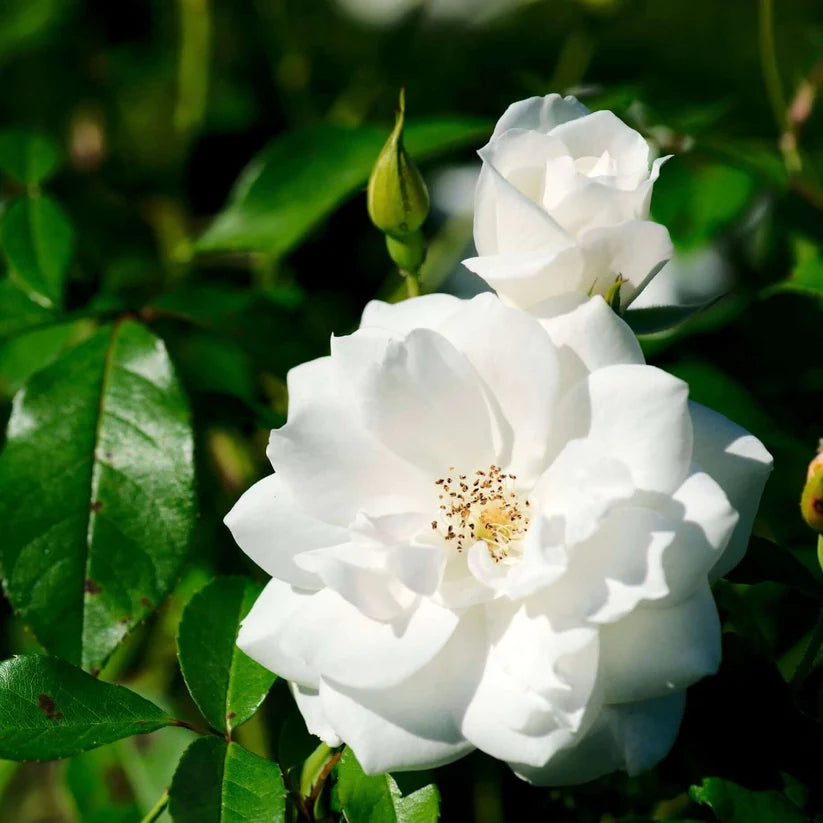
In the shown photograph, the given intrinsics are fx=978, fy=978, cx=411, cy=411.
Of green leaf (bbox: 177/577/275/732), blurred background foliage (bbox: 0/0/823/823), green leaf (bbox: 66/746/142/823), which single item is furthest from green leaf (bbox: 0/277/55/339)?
green leaf (bbox: 66/746/142/823)

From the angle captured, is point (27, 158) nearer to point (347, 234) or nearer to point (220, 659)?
point (347, 234)

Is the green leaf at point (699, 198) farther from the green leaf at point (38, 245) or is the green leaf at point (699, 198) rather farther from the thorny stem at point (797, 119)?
the green leaf at point (38, 245)

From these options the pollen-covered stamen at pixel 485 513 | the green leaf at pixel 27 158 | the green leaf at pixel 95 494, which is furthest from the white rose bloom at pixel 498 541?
the green leaf at pixel 27 158

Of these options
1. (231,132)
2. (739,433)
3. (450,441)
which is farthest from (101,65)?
(739,433)

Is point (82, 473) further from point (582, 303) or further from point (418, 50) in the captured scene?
point (418, 50)

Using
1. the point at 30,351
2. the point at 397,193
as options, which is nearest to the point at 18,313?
the point at 30,351

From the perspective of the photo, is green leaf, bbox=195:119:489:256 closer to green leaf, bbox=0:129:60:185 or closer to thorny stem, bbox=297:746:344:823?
green leaf, bbox=0:129:60:185
